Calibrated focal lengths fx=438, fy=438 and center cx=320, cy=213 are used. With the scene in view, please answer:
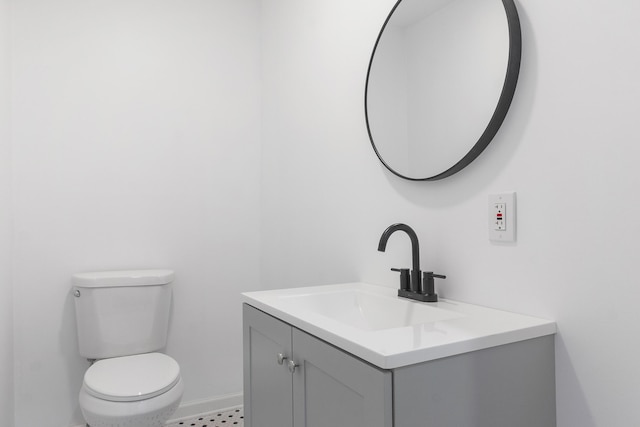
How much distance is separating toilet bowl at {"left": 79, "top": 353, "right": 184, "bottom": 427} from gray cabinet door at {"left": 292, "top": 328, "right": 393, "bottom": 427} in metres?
0.77

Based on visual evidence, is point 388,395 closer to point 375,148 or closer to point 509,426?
point 509,426

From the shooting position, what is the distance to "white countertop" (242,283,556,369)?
79 cm

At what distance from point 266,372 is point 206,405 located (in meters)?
1.30

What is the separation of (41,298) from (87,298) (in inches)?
10.3

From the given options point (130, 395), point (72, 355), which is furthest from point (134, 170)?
point (130, 395)

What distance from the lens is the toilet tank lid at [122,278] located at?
6.31 ft

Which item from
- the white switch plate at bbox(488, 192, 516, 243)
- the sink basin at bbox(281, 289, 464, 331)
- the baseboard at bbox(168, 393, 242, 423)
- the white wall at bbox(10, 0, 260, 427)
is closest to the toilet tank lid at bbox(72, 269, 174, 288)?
the white wall at bbox(10, 0, 260, 427)

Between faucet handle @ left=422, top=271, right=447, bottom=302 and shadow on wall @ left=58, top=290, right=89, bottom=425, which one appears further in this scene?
shadow on wall @ left=58, top=290, right=89, bottom=425

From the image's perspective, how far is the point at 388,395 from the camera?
748mm

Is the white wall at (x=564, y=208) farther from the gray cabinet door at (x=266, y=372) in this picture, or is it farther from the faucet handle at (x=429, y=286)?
the gray cabinet door at (x=266, y=372)

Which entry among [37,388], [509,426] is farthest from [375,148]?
[37,388]

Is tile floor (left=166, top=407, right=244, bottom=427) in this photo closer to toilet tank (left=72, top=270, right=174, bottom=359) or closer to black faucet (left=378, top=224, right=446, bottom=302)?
toilet tank (left=72, top=270, right=174, bottom=359)

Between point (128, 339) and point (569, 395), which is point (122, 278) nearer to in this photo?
point (128, 339)

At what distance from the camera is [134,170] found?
7.16 ft
